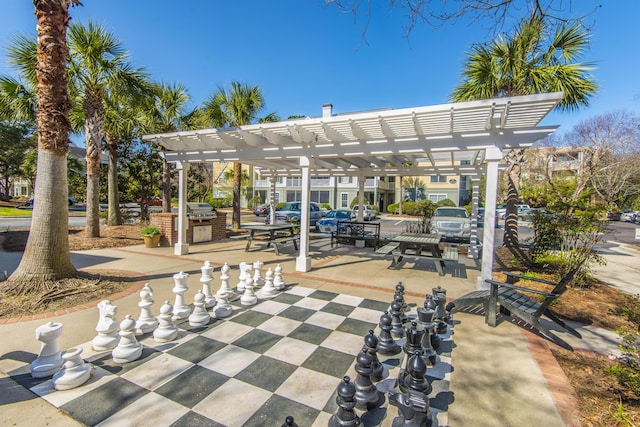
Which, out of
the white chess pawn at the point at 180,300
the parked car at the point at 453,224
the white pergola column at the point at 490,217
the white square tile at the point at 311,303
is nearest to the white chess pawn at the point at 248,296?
the white square tile at the point at 311,303

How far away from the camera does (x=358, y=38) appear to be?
161 inches

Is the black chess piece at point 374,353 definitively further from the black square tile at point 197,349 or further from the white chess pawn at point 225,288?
the white chess pawn at point 225,288

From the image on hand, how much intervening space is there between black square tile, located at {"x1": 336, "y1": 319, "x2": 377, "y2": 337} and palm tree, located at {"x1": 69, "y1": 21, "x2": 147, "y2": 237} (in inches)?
415

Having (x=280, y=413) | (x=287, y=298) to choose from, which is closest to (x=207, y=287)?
(x=287, y=298)

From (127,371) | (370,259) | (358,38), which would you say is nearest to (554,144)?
(370,259)

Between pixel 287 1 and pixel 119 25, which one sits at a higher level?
pixel 119 25

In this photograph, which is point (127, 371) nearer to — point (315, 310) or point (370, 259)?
point (315, 310)

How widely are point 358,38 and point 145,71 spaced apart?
8.98 m

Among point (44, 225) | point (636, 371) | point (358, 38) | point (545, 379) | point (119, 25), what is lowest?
point (545, 379)

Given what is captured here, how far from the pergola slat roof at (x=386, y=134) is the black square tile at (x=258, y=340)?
4146 mm

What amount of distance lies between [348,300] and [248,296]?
1.72 meters

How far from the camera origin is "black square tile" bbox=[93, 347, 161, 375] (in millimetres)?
2789

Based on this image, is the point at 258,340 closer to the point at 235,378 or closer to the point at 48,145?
the point at 235,378

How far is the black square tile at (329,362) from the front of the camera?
290cm
